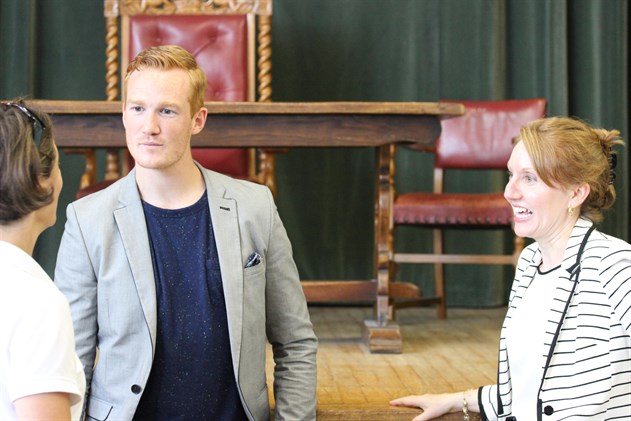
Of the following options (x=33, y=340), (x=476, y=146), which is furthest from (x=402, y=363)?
(x=33, y=340)

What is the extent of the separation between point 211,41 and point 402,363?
1790 mm

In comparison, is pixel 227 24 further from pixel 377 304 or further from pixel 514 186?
pixel 514 186

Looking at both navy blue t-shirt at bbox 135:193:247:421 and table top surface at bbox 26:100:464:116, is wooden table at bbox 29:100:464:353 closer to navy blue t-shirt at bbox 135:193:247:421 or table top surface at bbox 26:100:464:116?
table top surface at bbox 26:100:464:116

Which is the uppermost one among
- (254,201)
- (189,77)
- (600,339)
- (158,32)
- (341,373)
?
(158,32)

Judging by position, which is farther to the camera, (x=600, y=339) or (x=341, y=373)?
(x=341, y=373)

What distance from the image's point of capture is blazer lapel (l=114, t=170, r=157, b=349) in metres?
1.86

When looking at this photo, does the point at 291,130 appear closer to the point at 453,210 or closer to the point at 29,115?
the point at 453,210

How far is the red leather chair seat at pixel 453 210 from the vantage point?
3736 mm

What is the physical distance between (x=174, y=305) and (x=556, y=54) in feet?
10.8

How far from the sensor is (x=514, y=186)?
1.95 meters

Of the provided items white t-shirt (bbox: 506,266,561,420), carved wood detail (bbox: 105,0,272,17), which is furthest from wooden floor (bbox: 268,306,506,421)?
carved wood detail (bbox: 105,0,272,17)

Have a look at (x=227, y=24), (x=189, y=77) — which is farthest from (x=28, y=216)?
(x=227, y=24)

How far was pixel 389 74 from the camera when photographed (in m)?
4.84

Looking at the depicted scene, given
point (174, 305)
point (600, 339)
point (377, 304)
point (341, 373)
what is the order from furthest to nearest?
point (377, 304)
point (341, 373)
point (174, 305)
point (600, 339)
